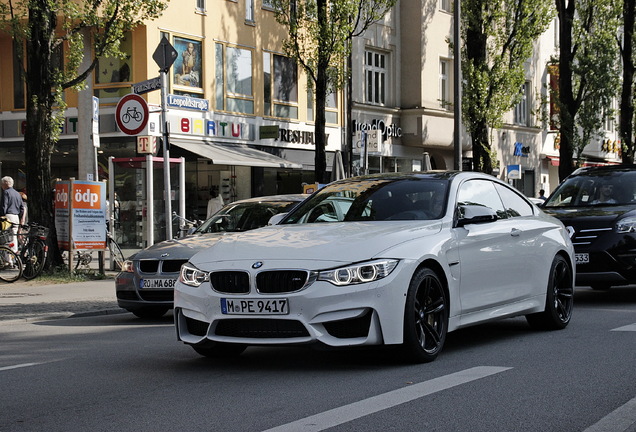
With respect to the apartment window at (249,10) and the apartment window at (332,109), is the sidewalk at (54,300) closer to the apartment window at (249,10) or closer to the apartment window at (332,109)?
the apartment window at (249,10)

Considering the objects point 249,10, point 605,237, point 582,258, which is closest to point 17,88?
point 249,10

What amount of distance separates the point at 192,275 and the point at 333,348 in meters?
1.25

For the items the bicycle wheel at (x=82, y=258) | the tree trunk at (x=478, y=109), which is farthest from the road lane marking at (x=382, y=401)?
the tree trunk at (x=478, y=109)

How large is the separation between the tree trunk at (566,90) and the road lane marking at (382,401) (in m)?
24.6

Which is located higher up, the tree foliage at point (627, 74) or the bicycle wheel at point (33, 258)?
the tree foliage at point (627, 74)

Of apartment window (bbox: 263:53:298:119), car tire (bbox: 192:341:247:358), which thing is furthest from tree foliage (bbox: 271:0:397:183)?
car tire (bbox: 192:341:247:358)

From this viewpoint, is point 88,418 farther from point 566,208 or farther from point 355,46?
point 355,46

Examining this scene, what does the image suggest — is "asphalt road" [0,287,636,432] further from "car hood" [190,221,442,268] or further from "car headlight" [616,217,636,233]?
"car headlight" [616,217,636,233]

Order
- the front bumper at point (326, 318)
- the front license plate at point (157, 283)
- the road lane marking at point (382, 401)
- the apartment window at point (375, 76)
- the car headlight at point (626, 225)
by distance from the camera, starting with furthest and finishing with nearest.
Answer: the apartment window at point (375, 76) < the car headlight at point (626, 225) < the front license plate at point (157, 283) < the front bumper at point (326, 318) < the road lane marking at point (382, 401)

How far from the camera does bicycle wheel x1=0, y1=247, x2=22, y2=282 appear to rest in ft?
58.3

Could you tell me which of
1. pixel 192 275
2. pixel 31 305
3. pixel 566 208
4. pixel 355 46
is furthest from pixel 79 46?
pixel 355 46

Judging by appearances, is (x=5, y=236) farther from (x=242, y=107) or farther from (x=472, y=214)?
(x=472, y=214)

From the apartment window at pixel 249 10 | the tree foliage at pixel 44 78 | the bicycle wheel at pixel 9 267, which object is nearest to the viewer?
the bicycle wheel at pixel 9 267

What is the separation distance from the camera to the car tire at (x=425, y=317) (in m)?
7.44
